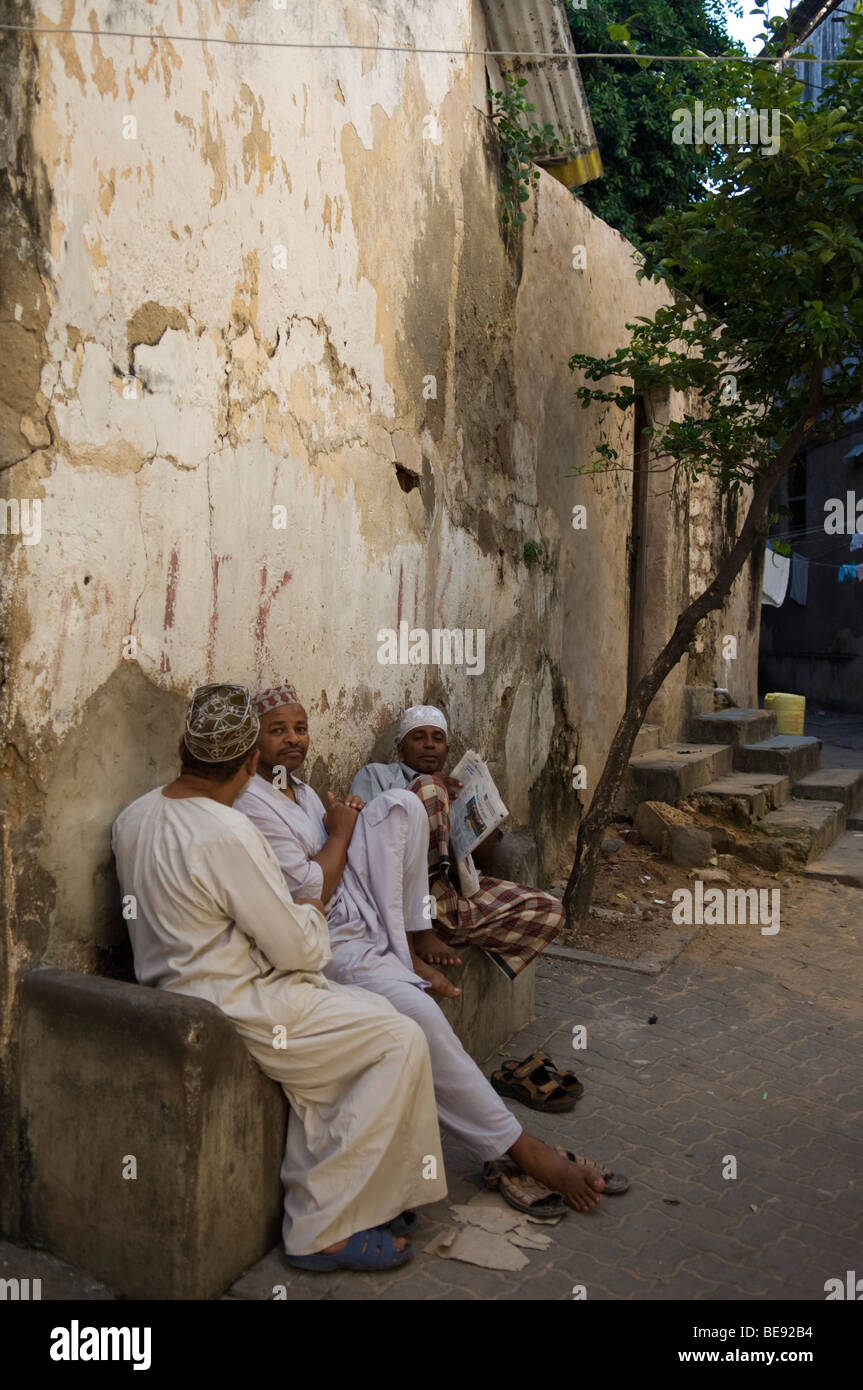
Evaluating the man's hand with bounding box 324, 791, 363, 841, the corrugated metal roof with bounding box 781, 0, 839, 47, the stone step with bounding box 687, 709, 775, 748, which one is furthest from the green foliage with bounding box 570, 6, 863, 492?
the corrugated metal roof with bounding box 781, 0, 839, 47

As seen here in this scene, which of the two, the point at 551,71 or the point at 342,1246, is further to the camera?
the point at 551,71

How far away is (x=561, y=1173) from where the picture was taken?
339 centimetres

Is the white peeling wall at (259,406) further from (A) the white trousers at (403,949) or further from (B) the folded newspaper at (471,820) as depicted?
(A) the white trousers at (403,949)

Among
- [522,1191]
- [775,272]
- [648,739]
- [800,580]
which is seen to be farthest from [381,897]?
[800,580]

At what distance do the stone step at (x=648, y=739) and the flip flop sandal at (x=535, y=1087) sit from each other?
15.4 feet

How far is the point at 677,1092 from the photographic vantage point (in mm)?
4262

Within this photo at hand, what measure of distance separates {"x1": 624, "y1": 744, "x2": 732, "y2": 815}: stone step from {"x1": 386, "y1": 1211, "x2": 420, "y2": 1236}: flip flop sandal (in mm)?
5146

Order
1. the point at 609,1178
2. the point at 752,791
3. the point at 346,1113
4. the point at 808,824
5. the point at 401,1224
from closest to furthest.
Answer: the point at 346,1113, the point at 401,1224, the point at 609,1178, the point at 808,824, the point at 752,791

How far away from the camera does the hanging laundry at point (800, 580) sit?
18719 millimetres

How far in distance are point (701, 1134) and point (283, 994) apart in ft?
5.64

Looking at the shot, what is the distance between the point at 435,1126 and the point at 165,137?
2783 millimetres

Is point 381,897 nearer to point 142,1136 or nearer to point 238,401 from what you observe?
point 142,1136

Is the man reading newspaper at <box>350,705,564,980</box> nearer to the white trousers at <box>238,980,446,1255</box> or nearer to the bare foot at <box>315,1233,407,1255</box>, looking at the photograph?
the white trousers at <box>238,980,446,1255</box>
